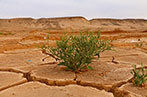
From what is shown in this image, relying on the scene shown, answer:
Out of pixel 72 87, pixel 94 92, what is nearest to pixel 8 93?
pixel 72 87

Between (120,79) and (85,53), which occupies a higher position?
(85,53)

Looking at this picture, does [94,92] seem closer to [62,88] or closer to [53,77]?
[62,88]

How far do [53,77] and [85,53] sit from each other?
0.56m

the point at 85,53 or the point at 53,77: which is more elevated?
the point at 85,53

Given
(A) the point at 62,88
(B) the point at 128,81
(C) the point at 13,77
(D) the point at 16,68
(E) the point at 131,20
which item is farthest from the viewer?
(E) the point at 131,20

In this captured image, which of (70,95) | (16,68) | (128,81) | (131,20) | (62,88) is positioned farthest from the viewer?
(131,20)

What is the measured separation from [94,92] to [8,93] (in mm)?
888

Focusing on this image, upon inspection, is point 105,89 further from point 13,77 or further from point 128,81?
point 13,77

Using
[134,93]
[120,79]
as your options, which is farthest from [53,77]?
[134,93]

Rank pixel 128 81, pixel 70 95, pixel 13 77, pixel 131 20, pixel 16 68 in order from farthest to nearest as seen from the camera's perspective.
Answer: pixel 131 20
pixel 16 68
pixel 13 77
pixel 128 81
pixel 70 95

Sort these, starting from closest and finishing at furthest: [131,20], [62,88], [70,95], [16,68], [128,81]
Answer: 1. [70,95]
2. [62,88]
3. [128,81]
4. [16,68]
5. [131,20]

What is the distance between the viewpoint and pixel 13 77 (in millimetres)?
2184

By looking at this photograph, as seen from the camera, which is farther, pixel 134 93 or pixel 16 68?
pixel 16 68

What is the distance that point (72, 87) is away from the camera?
73.2 inches
